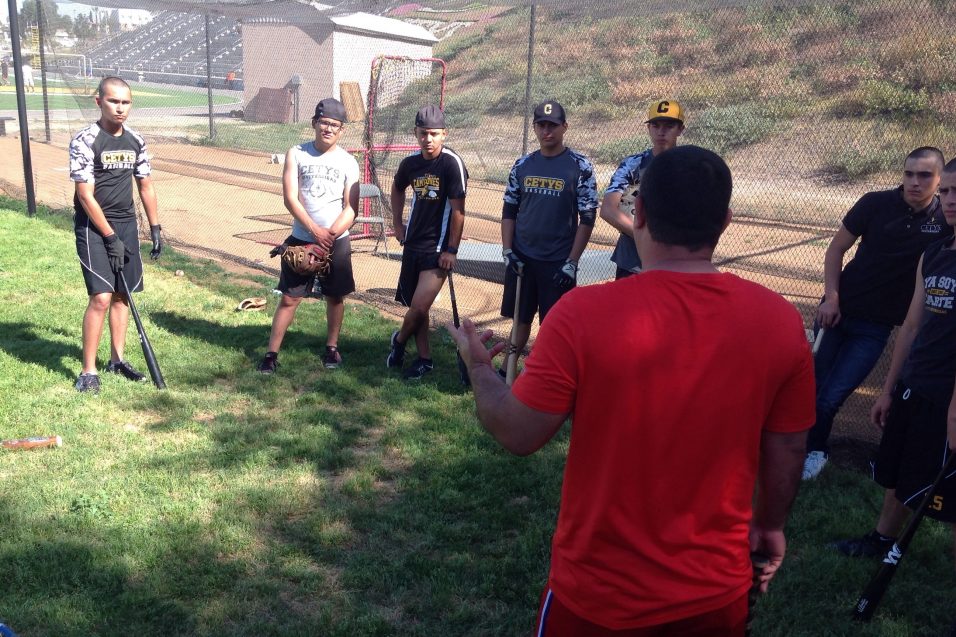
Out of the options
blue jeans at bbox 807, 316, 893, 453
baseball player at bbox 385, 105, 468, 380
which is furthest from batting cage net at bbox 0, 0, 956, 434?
blue jeans at bbox 807, 316, 893, 453

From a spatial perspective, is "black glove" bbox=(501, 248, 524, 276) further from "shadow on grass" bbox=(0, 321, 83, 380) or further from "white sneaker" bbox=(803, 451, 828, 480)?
"shadow on grass" bbox=(0, 321, 83, 380)

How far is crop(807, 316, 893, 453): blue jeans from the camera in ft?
15.4

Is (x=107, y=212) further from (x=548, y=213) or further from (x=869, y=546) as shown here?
(x=869, y=546)

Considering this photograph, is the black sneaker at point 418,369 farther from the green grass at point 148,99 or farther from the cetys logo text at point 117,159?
the green grass at point 148,99

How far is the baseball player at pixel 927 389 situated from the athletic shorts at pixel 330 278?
12.9 ft

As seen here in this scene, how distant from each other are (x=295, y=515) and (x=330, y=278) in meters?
2.46

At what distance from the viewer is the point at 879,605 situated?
3.67m

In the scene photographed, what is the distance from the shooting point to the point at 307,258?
614 cm

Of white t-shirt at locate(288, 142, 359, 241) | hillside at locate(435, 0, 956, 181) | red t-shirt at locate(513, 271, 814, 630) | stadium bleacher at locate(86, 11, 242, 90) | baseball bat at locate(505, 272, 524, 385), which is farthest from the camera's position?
stadium bleacher at locate(86, 11, 242, 90)

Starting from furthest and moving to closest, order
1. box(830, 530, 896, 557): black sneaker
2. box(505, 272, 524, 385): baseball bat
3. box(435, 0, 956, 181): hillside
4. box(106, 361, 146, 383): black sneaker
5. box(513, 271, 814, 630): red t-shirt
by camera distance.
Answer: box(435, 0, 956, 181): hillside → box(106, 361, 146, 383): black sneaker → box(505, 272, 524, 385): baseball bat → box(830, 530, 896, 557): black sneaker → box(513, 271, 814, 630): red t-shirt

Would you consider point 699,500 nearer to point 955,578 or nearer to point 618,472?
point 618,472

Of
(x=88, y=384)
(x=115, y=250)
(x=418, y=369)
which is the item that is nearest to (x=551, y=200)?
(x=418, y=369)

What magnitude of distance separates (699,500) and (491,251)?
8.13 meters

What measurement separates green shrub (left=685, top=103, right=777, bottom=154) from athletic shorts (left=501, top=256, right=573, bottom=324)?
9.11 metres
